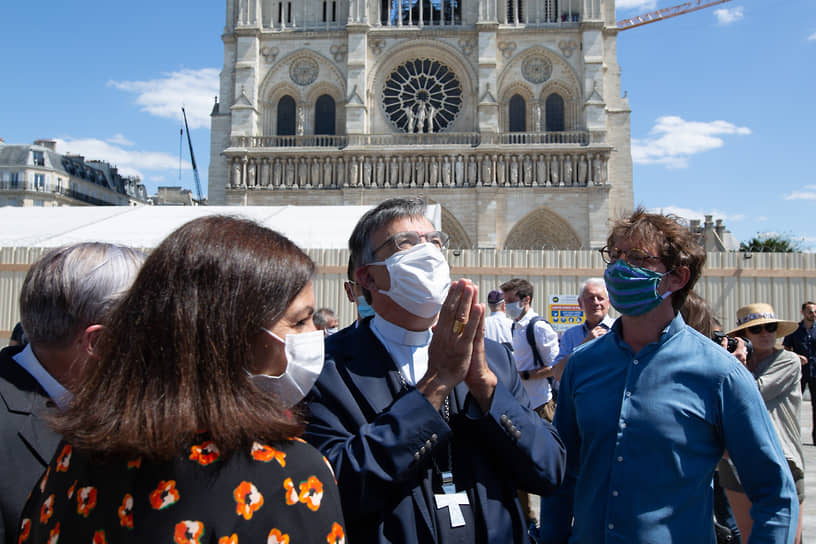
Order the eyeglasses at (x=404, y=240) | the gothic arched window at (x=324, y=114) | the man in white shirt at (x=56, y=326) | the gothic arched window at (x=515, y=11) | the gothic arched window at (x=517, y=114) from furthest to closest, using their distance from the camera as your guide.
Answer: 1. the gothic arched window at (x=324, y=114)
2. the gothic arched window at (x=517, y=114)
3. the gothic arched window at (x=515, y=11)
4. the eyeglasses at (x=404, y=240)
5. the man in white shirt at (x=56, y=326)

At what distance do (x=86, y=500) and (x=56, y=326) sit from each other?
0.84 meters

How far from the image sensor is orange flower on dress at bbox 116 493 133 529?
1040 mm

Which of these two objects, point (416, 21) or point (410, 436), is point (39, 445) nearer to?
point (410, 436)

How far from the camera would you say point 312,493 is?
114 centimetres

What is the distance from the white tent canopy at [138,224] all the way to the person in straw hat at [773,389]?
23.0 ft

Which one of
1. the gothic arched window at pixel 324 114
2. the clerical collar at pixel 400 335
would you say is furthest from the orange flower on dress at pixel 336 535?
the gothic arched window at pixel 324 114

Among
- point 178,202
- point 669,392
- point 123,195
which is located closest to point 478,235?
point 669,392

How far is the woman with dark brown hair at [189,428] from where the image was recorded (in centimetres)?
105

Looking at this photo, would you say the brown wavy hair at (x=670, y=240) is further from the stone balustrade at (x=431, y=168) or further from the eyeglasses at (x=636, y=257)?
the stone balustrade at (x=431, y=168)

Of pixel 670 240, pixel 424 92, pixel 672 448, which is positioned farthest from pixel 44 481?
pixel 424 92

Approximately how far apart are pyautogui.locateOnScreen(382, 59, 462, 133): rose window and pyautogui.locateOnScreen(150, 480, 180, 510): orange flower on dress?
2440cm

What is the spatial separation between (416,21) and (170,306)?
86.7 ft

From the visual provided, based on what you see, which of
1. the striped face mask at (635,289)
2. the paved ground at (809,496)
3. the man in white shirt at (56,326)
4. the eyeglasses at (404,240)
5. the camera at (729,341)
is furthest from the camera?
the paved ground at (809,496)

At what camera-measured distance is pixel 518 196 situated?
2350 centimetres
